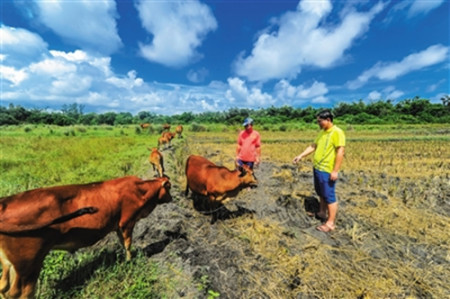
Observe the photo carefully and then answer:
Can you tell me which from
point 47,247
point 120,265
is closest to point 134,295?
point 120,265

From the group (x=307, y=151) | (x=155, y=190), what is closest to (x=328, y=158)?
(x=307, y=151)

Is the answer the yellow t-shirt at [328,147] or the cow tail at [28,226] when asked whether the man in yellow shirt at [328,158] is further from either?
the cow tail at [28,226]

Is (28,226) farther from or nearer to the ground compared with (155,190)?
farther from the ground

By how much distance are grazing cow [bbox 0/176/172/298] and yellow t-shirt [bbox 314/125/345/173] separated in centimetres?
356

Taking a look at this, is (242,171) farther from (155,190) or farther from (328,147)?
(155,190)

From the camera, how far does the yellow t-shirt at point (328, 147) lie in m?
4.23

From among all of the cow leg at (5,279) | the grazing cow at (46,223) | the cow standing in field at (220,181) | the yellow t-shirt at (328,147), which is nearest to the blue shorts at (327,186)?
the yellow t-shirt at (328,147)

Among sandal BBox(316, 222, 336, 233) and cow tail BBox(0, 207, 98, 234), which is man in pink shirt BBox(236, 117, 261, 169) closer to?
sandal BBox(316, 222, 336, 233)

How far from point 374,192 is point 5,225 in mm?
7950

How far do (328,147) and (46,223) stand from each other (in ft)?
14.3

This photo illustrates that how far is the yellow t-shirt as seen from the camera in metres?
4.23

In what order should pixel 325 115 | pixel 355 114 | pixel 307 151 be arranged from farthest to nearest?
1. pixel 355 114
2. pixel 307 151
3. pixel 325 115

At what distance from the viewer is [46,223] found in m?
2.30

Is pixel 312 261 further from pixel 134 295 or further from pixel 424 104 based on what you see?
pixel 424 104
